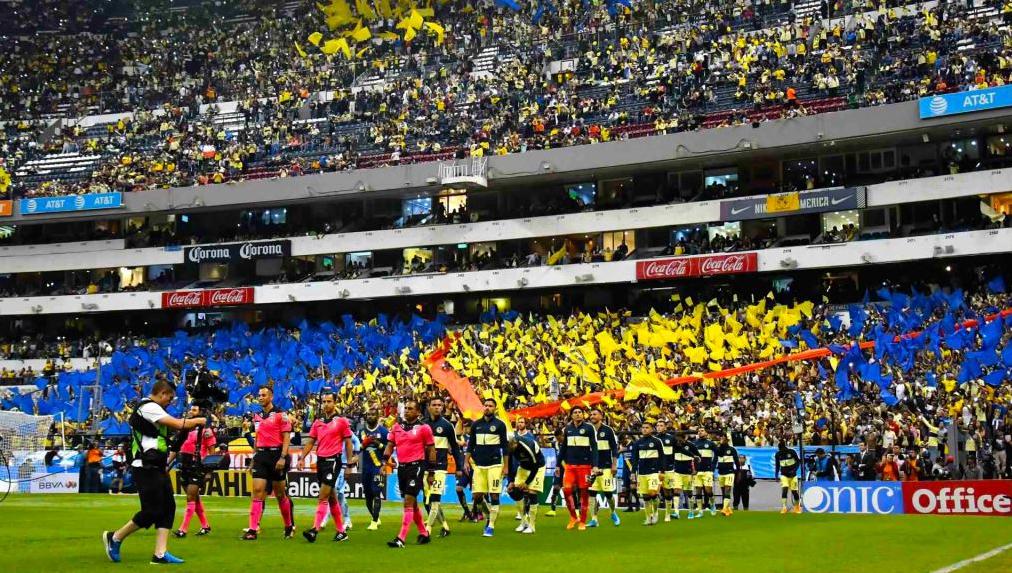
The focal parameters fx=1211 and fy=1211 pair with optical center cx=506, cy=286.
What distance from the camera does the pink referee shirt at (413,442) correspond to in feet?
62.3

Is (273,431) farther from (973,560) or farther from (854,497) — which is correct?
(854,497)

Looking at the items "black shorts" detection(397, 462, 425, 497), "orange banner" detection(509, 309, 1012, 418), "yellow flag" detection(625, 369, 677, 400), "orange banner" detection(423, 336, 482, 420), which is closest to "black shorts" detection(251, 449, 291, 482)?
"black shorts" detection(397, 462, 425, 497)

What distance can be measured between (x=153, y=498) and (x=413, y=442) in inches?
200

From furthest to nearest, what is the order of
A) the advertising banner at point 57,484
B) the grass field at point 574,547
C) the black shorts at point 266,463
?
the advertising banner at point 57,484 → the black shorts at point 266,463 → the grass field at point 574,547

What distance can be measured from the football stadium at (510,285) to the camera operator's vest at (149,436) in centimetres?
4

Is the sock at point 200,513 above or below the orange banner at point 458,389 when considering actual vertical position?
below

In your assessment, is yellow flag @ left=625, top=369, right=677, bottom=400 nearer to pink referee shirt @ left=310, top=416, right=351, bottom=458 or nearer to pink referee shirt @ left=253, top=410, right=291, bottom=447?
pink referee shirt @ left=310, top=416, right=351, bottom=458

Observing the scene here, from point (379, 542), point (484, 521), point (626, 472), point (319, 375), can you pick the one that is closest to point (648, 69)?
point (319, 375)

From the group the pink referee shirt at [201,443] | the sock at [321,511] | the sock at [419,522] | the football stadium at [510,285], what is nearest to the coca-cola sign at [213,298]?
the football stadium at [510,285]

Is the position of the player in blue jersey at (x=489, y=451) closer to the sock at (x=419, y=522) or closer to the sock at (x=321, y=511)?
the sock at (x=419, y=522)

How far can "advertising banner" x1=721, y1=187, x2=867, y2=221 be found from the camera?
5456cm

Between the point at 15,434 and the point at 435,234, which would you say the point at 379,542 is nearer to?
the point at 15,434

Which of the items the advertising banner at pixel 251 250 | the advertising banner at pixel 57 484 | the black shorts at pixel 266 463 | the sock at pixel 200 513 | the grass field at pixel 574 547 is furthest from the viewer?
the advertising banner at pixel 251 250

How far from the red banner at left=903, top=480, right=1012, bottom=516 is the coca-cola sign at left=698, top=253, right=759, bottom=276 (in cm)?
2712
